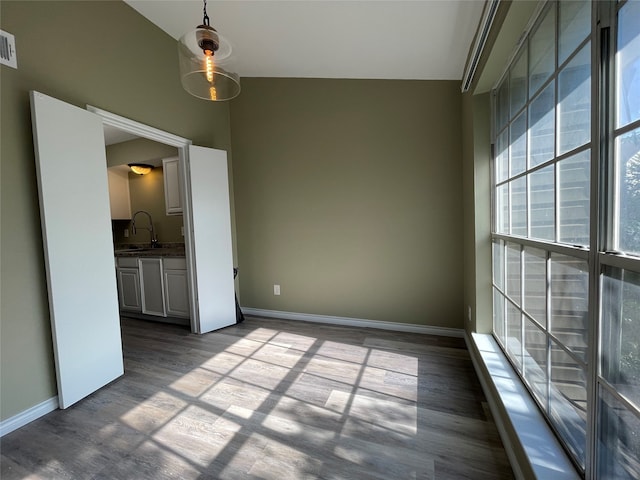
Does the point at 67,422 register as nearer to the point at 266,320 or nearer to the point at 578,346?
the point at 266,320

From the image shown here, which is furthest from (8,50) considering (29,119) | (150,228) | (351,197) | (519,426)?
(519,426)

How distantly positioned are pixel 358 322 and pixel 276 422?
1664mm

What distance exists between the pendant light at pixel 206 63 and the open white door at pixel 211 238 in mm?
1196

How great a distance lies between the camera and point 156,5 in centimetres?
235

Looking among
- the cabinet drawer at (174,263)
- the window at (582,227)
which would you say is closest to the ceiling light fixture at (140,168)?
the cabinet drawer at (174,263)

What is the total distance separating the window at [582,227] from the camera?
796 millimetres

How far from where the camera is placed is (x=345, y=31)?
7.59ft

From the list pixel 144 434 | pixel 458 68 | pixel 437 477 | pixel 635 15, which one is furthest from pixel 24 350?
pixel 458 68

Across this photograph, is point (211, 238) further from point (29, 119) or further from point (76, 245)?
point (29, 119)

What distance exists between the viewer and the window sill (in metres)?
1.07

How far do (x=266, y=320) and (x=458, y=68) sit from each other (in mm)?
3254

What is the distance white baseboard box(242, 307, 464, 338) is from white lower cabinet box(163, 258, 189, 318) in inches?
29.0

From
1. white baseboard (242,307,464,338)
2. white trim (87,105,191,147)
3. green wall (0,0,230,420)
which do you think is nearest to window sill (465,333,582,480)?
white baseboard (242,307,464,338)

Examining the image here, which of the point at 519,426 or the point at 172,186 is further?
the point at 172,186
